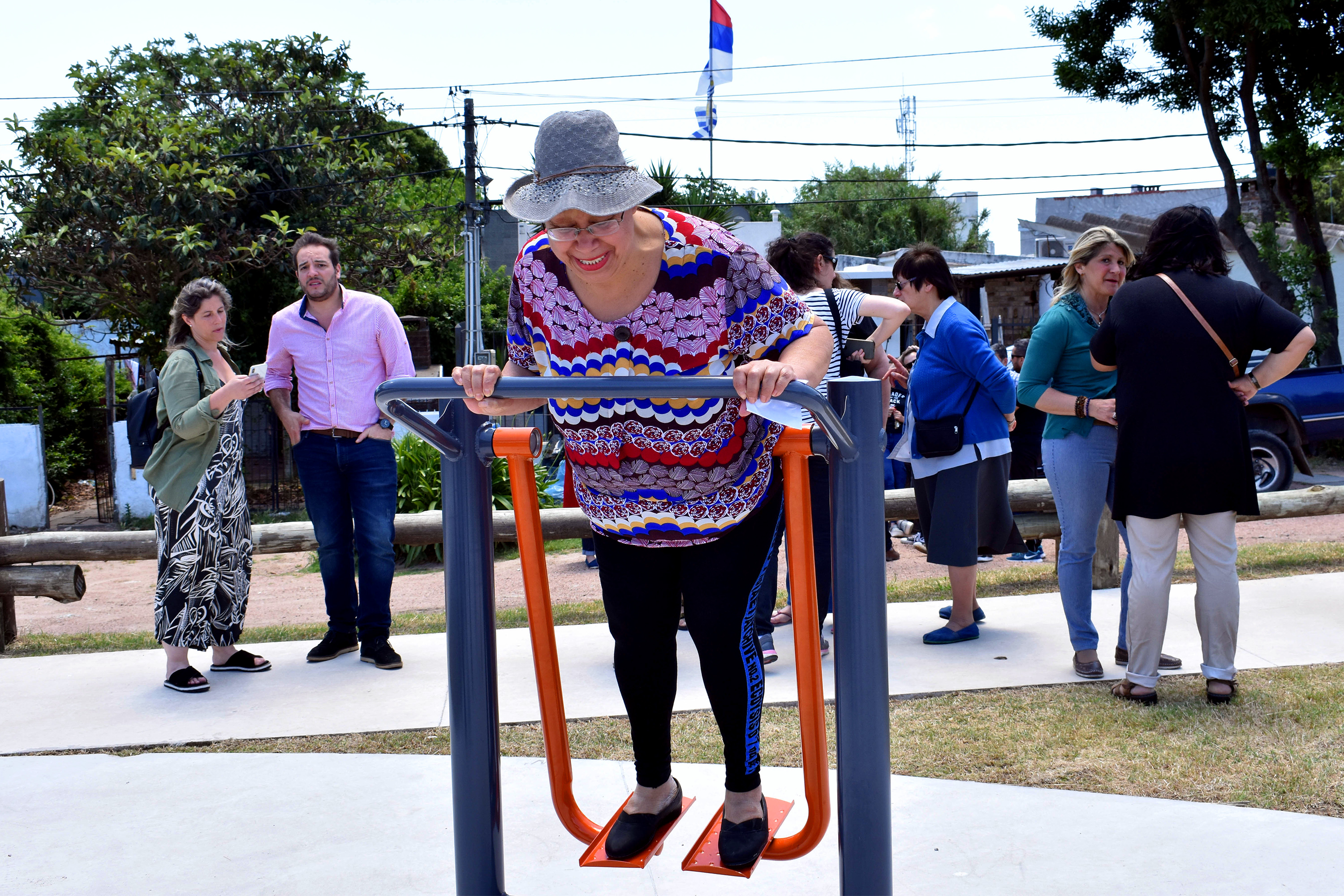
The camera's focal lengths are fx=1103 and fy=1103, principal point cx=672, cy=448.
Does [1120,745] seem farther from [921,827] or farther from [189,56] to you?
[189,56]

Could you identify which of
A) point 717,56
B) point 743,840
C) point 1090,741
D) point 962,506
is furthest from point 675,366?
point 717,56

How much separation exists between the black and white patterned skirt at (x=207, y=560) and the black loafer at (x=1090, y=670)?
3453mm

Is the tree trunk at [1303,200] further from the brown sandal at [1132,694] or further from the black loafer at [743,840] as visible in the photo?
the black loafer at [743,840]

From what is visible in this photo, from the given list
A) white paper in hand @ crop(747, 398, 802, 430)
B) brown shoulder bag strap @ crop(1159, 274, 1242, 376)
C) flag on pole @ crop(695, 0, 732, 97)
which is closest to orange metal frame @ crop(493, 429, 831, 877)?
white paper in hand @ crop(747, 398, 802, 430)

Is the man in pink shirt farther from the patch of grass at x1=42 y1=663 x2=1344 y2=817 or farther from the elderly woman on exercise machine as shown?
the elderly woman on exercise machine

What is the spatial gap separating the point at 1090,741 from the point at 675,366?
7.54ft

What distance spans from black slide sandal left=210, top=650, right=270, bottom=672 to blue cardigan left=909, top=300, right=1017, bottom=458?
10.0ft

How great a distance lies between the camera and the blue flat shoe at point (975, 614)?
5.24 meters

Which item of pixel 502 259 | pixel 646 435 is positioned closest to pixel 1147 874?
pixel 646 435

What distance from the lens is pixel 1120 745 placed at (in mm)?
3596

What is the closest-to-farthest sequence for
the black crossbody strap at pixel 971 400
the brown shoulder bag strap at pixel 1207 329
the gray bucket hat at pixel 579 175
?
the gray bucket hat at pixel 579 175 → the brown shoulder bag strap at pixel 1207 329 → the black crossbody strap at pixel 971 400

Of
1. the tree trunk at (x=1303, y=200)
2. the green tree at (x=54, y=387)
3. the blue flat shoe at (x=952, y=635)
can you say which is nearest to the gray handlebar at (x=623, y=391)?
the blue flat shoe at (x=952, y=635)

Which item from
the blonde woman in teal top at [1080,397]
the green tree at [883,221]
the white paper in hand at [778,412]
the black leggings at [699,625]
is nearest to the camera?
the white paper in hand at [778,412]

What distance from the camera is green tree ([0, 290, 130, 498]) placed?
16062 millimetres
